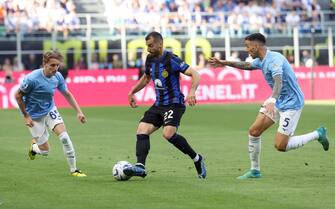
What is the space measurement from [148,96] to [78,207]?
29.8 meters

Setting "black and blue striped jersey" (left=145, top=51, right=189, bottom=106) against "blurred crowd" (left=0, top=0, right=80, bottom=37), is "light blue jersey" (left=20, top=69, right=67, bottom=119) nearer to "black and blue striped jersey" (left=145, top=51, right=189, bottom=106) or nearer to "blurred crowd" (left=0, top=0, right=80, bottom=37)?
"black and blue striped jersey" (left=145, top=51, right=189, bottom=106)

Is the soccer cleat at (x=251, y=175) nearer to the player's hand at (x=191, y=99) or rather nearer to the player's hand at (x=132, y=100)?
the player's hand at (x=191, y=99)

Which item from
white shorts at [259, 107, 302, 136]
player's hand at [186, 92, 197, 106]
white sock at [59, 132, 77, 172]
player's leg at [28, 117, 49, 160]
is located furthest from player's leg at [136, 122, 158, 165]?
player's leg at [28, 117, 49, 160]

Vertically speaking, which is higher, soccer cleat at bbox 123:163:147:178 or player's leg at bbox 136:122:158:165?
player's leg at bbox 136:122:158:165

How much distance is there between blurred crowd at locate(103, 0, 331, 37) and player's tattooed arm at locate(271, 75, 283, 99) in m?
31.0

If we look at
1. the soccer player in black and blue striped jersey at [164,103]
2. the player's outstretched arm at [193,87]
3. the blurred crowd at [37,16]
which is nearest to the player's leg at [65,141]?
the soccer player in black and blue striped jersey at [164,103]

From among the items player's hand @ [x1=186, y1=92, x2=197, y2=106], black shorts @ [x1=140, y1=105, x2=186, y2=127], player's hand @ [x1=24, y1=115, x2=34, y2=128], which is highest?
player's hand @ [x1=186, y1=92, x2=197, y2=106]

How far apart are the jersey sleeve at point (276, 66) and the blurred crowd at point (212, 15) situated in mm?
30738

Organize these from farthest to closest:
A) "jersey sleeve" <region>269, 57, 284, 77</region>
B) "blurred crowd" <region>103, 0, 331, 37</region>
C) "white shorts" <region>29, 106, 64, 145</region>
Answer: "blurred crowd" <region>103, 0, 331, 37</region>, "white shorts" <region>29, 106, 64, 145</region>, "jersey sleeve" <region>269, 57, 284, 77</region>

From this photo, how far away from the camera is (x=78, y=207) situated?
446 inches

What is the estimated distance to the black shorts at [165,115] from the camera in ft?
46.5

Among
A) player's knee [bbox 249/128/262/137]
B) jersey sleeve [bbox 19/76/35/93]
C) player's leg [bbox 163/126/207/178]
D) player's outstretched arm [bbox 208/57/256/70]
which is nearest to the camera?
player's leg [bbox 163/126/207/178]

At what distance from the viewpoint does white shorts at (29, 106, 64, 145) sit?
1561 cm

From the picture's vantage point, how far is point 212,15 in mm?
47531
